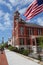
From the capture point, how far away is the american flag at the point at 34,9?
9.06m

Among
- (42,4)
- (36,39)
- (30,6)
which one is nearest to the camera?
(42,4)

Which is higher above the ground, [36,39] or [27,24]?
[27,24]

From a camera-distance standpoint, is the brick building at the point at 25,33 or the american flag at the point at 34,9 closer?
the american flag at the point at 34,9

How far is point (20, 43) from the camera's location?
176 feet

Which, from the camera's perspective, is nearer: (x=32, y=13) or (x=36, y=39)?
(x=32, y=13)

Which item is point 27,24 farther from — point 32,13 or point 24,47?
point 32,13

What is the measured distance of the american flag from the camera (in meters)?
9.06

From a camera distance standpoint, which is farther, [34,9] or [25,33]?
[25,33]

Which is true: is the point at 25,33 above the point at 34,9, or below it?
above

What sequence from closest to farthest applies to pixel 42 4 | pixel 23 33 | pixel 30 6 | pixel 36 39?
pixel 42 4 < pixel 30 6 < pixel 36 39 < pixel 23 33

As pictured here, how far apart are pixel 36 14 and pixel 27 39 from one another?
44.6 m

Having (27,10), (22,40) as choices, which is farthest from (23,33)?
(27,10)

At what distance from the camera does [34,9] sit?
31.7 ft

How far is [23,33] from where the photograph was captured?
2092 inches
